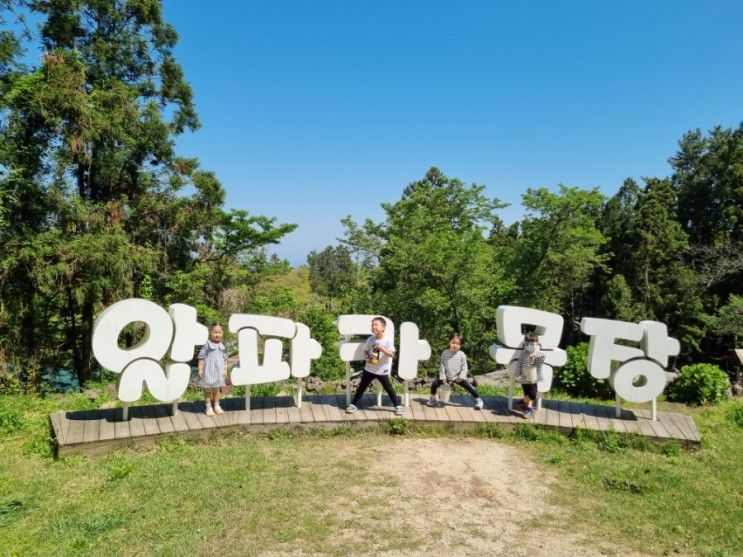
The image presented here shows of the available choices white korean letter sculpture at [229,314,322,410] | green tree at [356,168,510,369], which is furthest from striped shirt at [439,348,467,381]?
green tree at [356,168,510,369]

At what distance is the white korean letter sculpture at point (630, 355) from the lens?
312 inches

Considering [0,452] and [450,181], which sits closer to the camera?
[0,452]

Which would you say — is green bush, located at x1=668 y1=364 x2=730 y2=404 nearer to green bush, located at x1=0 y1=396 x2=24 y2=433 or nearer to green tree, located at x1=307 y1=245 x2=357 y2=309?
green bush, located at x1=0 y1=396 x2=24 y2=433

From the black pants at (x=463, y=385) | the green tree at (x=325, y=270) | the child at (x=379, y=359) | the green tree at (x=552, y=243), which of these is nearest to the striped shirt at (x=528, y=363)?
the black pants at (x=463, y=385)

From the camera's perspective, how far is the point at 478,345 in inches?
949

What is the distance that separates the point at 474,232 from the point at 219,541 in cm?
2010

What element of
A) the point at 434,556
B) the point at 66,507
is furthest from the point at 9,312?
the point at 434,556

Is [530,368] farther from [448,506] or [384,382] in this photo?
[448,506]

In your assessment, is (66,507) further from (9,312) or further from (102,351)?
(9,312)

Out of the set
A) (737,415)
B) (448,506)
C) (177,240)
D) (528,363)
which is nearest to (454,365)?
(528,363)

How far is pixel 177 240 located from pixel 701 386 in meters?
16.0

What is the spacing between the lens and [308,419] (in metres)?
7.72

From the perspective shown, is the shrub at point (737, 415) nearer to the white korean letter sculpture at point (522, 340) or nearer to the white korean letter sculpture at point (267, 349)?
the white korean letter sculpture at point (522, 340)

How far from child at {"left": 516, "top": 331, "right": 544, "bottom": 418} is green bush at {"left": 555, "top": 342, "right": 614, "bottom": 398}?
4071 millimetres
